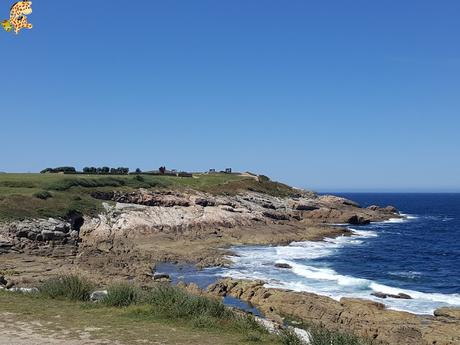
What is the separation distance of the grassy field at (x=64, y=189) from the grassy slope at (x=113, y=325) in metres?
31.1

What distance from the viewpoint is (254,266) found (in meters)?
42.4

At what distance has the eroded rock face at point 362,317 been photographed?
23203 millimetres

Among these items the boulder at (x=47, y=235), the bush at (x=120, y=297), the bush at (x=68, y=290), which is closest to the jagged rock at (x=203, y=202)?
the boulder at (x=47, y=235)

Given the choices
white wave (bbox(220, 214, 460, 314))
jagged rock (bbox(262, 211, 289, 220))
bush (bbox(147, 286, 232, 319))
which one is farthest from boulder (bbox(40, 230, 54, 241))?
jagged rock (bbox(262, 211, 289, 220))

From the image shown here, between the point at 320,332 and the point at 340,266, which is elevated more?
the point at 320,332

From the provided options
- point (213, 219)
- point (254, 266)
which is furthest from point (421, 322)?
point (213, 219)

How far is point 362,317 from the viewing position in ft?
85.4

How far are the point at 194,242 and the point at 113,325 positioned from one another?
38944 millimetres

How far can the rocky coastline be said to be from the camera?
26.0 meters

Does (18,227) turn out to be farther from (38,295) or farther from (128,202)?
(38,295)

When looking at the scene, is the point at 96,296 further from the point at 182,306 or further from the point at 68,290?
the point at 182,306

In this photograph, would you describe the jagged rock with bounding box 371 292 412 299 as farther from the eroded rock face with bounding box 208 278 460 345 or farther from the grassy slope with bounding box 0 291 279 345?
the grassy slope with bounding box 0 291 279 345

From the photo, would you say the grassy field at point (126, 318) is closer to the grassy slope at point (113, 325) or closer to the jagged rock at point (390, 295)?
the grassy slope at point (113, 325)

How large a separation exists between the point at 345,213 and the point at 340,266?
47089 millimetres
